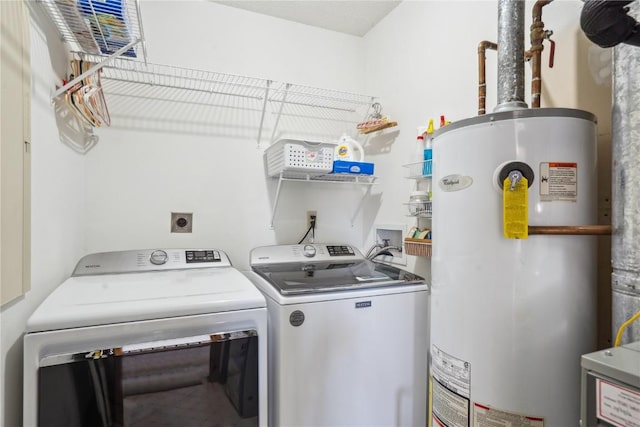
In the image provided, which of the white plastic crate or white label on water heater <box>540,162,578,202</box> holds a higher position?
the white plastic crate

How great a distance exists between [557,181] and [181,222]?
1.92 m

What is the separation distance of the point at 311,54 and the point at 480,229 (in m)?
1.95

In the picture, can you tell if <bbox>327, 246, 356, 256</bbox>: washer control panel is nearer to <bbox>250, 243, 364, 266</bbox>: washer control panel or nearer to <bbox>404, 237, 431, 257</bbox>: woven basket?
<bbox>250, 243, 364, 266</bbox>: washer control panel

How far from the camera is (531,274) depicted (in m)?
0.96

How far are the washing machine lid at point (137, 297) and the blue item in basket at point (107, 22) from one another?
1.05 m

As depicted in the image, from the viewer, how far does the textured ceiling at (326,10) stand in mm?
2162

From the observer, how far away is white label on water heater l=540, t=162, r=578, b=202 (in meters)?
0.96

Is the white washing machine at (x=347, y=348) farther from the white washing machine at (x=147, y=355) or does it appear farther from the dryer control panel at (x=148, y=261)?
the dryer control panel at (x=148, y=261)

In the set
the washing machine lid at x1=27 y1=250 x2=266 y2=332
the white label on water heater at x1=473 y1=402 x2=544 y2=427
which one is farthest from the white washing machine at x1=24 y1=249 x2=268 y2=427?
the white label on water heater at x1=473 y1=402 x2=544 y2=427

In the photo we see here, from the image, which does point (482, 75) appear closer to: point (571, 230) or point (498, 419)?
point (571, 230)

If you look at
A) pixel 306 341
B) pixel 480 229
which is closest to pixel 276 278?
pixel 306 341

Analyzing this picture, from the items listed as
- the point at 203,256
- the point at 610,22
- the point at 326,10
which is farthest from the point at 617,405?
the point at 326,10

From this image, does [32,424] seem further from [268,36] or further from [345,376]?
[268,36]

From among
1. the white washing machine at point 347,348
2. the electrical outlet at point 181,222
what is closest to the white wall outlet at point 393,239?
the white washing machine at point 347,348
